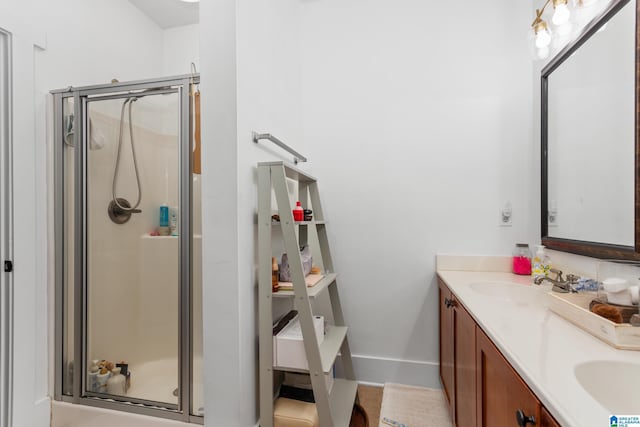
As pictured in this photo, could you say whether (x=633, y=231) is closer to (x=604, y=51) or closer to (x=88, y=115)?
(x=604, y=51)

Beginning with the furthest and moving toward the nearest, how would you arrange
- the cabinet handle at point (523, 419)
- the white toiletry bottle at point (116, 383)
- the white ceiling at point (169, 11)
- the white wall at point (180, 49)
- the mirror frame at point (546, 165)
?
the white wall at point (180, 49) < the white ceiling at point (169, 11) < the white toiletry bottle at point (116, 383) < the mirror frame at point (546, 165) < the cabinet handle at point (523, 419)

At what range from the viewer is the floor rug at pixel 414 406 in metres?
1.59

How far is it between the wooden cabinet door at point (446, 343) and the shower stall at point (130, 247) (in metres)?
1.28

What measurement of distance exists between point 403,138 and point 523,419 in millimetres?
1642

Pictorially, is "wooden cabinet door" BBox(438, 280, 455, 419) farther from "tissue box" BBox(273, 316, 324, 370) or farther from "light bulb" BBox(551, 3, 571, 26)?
"light bulb" BBox(551, 3, 571, 26)

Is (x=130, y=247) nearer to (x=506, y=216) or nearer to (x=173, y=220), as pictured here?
(x=173, y=220)

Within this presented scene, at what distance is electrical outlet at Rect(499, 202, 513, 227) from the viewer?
6.00ft

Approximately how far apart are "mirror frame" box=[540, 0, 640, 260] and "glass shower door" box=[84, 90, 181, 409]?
1963mm

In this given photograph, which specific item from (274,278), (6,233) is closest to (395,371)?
(274,278)

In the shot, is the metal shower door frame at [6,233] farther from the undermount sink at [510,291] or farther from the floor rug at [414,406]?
the undermount sink at [510,291]

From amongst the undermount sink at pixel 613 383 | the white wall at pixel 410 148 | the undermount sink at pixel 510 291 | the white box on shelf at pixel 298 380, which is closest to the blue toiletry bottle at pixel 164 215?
the white wall at pixel 410 148

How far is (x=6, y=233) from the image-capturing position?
57.3 inches

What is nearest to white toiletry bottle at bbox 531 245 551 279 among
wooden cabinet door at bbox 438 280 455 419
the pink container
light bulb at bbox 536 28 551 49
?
the pink container

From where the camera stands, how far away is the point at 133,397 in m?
1.58
